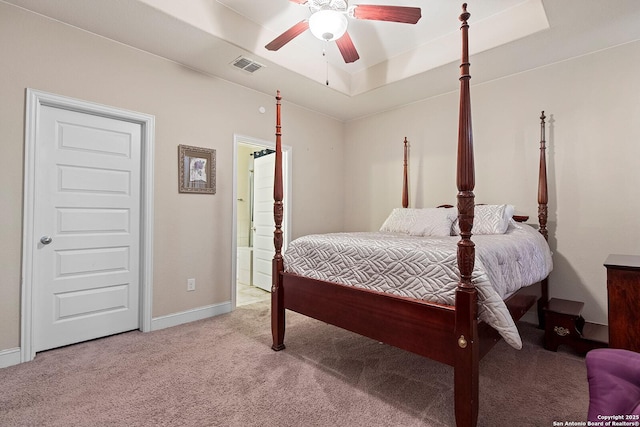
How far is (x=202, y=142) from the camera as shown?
3.30m

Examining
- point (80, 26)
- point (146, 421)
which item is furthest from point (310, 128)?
point (146, 421)

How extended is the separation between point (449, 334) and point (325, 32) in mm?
1995

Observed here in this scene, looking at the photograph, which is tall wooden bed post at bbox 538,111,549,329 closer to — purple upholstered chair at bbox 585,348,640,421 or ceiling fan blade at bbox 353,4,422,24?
ceiling fan blade at bbox 353,4,422,24

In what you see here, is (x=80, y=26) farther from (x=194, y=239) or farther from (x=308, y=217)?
(x=308, y=217)

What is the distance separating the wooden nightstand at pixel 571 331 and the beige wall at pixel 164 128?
2.89m

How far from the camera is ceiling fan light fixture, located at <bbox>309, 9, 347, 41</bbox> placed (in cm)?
200

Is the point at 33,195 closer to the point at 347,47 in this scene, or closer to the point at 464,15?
the point at 347,47

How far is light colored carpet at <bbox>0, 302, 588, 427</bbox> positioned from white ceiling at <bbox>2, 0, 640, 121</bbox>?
263 centimetres

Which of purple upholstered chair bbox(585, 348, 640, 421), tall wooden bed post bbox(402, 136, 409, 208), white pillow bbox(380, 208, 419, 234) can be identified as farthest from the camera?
tall wooden bed post bbox(402, 136, 409, 208)

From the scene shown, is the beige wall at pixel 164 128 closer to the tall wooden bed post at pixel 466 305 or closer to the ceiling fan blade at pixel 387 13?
the ceiling fan blade at pixel 387 13

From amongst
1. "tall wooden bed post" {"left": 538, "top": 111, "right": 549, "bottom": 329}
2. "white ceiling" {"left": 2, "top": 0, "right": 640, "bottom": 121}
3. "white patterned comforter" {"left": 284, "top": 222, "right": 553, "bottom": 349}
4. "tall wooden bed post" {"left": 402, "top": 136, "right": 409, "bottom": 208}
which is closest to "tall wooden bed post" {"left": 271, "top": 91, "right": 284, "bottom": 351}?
"white patterned comforter" {"left": 284, "top": 222, "right": 553, "bottom": 349}

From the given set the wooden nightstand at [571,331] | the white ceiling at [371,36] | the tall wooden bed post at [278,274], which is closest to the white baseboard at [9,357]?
the tall wooden bed post at [278,274]

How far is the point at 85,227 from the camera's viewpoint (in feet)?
8.65

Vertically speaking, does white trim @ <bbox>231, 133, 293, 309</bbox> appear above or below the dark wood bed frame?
above
